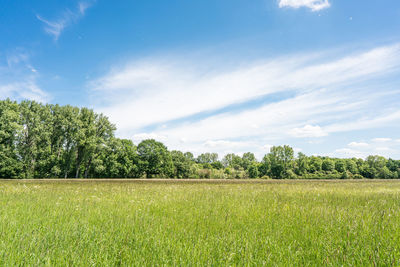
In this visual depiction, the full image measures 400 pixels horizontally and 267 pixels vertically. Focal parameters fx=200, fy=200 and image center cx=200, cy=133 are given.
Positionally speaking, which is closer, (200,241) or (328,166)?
(200,241)

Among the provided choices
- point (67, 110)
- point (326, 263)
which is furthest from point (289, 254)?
point (67, 110)

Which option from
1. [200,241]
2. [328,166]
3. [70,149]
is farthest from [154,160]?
[328,166]

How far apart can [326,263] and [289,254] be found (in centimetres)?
53

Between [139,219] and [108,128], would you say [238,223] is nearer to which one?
[139,219]

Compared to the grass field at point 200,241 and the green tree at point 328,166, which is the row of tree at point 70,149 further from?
the green tree at point 328,166

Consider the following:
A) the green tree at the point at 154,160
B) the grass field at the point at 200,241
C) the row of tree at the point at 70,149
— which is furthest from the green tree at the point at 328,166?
the grass field at the point at 200,241

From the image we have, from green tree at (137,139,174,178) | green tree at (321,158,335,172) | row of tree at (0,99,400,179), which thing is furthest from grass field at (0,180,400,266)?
green tree at (321,158,335,172)

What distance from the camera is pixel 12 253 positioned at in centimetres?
276

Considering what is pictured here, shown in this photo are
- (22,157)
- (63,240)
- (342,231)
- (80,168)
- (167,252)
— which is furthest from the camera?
(80,168)

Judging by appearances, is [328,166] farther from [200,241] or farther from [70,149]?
[200,241]

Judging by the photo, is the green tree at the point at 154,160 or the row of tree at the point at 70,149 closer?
the row of tree at the point at 70,149

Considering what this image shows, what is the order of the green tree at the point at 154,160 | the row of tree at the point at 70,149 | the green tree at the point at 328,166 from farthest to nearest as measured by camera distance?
the green tree at the point at 328,166, the green tree at the point at 154,160, the row of tree at the point at 70,149

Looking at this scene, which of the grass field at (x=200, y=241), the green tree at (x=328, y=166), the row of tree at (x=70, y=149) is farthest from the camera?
the green tree at (x=328, y=166)

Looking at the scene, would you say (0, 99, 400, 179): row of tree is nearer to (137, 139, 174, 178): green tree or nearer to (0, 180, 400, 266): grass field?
(137, 139, 174, 178): green tree
